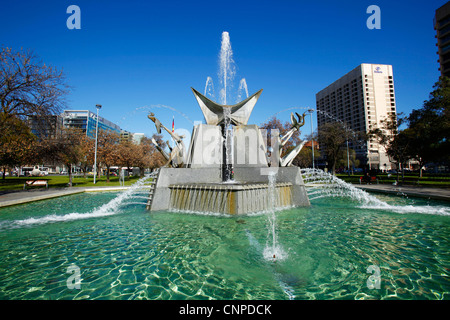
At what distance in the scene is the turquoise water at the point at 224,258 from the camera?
11.7 ft

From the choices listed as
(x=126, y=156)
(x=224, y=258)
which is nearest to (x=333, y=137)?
(x=126, y=156)

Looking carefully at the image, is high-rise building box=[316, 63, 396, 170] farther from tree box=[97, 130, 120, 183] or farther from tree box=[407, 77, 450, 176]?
tree box=[97, 130, 120, 183]

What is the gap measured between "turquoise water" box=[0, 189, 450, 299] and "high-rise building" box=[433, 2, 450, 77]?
72757 millimetres

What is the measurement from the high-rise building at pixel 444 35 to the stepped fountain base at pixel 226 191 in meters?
71.0

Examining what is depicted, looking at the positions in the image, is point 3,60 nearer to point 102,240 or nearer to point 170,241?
point 102,240

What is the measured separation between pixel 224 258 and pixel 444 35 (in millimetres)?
83743

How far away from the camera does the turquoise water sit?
11.7 ft

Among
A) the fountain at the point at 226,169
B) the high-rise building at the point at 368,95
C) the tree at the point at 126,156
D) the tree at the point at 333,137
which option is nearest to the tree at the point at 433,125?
the tree at the point at 333,137

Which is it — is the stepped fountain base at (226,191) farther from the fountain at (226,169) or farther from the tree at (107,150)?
the tree at (107,150)

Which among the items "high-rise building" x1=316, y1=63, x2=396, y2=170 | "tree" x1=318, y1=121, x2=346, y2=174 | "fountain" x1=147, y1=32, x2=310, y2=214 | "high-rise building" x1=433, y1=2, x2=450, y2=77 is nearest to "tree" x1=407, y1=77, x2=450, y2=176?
"tree" x1=318, y1=121, x2=346, y2=174

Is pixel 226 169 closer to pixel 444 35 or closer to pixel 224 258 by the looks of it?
pixel 224 258

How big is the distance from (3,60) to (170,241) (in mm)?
18165

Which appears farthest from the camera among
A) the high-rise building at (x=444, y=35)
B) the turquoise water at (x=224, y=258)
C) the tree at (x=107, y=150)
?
the high-rise building at (x=444, y=35)
